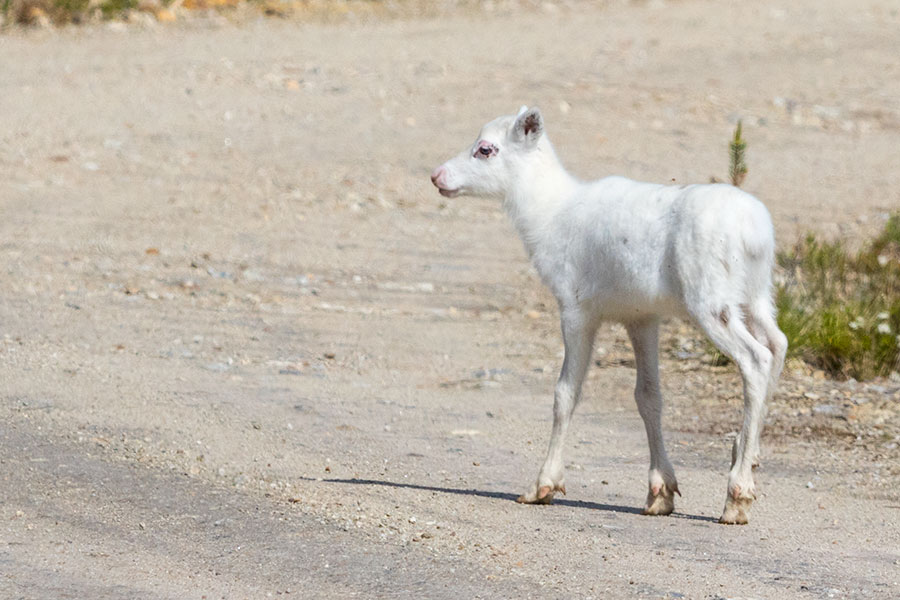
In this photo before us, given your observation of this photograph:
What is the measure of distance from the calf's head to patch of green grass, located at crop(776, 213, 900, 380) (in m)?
3.17

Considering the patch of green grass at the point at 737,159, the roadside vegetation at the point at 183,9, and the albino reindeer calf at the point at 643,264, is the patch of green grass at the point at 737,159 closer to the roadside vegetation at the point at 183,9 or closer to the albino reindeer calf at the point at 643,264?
the albino reindeer calf at the point at 643,264

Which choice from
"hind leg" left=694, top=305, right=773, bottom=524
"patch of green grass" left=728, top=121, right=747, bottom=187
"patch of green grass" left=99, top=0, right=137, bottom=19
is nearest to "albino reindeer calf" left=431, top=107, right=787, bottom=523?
"hind leg" left=694, top=305, right=773, bottom=524

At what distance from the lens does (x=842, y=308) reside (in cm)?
974

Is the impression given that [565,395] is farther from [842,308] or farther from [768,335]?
[842,308]

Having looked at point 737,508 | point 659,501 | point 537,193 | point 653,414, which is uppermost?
point 537,193

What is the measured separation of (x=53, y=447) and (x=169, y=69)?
37.6ft

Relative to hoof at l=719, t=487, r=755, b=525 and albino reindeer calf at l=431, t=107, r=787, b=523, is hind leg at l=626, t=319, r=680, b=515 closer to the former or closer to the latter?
albino reindeer calf at l=431, t=107, r=787, b=523

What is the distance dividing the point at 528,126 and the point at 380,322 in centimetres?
393

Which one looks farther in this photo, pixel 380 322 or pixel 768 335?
pixel 380 322

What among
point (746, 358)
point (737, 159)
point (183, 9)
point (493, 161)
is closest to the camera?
point (746, 358)

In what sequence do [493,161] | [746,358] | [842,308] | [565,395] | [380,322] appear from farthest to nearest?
[380,322]
[842,308]
[493,161]
[565,395]
[746,358]

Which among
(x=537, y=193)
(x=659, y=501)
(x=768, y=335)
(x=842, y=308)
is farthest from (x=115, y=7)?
(x=768, y=335)

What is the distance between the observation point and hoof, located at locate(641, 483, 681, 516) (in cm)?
614

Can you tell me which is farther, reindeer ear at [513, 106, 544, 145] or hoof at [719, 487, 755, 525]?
reindeer ear at [513, 106, 544, 145]
